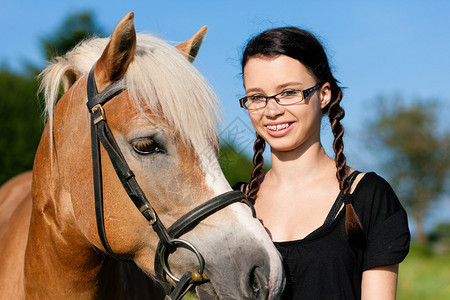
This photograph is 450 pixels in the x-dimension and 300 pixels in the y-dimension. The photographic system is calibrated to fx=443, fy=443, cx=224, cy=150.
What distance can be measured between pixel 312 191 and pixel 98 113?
3.56 ft

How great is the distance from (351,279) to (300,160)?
0.61m

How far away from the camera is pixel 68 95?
2289 millimetres

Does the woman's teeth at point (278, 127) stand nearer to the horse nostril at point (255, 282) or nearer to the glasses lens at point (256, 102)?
the glasses lens at point (256, 102)

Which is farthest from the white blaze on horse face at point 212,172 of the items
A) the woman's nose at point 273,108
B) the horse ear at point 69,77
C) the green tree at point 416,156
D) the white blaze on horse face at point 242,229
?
the green tree at point 416,156

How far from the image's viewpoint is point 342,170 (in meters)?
2.07

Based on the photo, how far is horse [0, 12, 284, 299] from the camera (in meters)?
1.87

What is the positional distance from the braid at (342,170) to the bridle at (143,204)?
0.43 meters

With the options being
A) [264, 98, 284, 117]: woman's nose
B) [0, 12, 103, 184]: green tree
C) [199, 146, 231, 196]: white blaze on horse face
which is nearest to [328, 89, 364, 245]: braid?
[264, 98, 284, 117]: woman's nose

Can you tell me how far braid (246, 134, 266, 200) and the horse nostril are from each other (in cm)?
57

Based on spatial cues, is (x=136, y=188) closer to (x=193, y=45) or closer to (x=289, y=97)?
(x=289, y=97)

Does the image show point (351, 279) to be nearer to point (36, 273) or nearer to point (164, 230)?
point (164, 230)

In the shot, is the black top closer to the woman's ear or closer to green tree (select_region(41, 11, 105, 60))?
the woman's ear

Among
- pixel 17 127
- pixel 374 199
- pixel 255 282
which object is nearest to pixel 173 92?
pixel 255 282

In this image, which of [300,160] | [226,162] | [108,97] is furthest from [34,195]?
[300,160]
